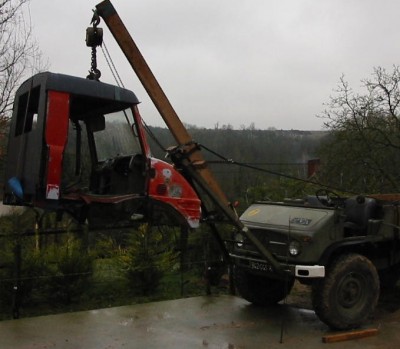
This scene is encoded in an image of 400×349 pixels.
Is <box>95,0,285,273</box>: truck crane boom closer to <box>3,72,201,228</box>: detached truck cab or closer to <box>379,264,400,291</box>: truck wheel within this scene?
<box>3,72,201,228</box>: detached truck cab

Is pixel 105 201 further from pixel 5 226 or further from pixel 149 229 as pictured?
pixel 5 226

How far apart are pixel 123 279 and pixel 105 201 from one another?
4093mm

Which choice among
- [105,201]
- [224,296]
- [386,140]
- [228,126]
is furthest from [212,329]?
[228,126]

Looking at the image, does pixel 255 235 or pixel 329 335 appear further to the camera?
pixel 255 235

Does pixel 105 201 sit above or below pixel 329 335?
above

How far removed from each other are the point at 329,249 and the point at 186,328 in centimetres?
215

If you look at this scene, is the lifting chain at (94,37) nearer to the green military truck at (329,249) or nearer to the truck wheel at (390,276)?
the green military truck at (329,249)

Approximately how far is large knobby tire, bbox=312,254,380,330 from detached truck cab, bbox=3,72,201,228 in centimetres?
203

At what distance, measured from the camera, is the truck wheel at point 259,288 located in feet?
26.2

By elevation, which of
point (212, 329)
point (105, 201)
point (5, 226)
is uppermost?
point (105, 201)

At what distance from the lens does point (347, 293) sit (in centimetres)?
695

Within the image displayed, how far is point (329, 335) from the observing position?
6.56 m

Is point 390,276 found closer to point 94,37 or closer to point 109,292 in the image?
point 109,292

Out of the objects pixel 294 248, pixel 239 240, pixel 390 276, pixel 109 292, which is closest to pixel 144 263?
pixel 109 292
